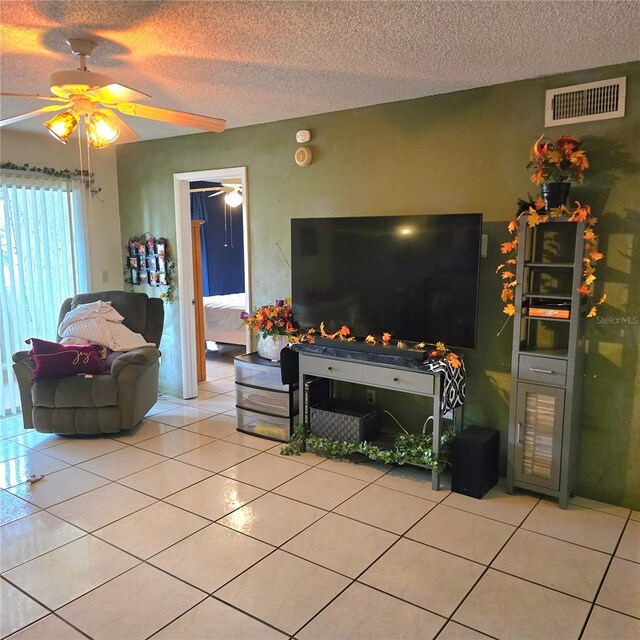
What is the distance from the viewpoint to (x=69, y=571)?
250cm

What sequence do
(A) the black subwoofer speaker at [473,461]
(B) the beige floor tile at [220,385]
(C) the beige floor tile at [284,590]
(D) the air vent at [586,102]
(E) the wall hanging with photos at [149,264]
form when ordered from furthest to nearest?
(B) the beige floor tile at [220,385] → (E) the wall hanging with photos at [149,264] → (A) the black subwoofer speaker at [473,461] → (D) the air vent at [586,102] → (C) the beige floor tile at [284,590]

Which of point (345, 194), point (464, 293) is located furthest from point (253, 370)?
point (464, 293)

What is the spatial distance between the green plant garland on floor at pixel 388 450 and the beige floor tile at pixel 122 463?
3.05ft

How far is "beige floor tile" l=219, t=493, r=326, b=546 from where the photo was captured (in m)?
2.82

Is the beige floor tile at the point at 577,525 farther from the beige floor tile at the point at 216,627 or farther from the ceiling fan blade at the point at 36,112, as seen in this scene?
the ceiling fan blade at the point at 36,112

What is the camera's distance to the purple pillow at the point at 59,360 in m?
4.05

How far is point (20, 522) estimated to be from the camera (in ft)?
9.61

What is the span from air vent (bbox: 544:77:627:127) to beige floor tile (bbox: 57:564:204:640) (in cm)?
310

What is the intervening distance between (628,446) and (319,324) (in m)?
2.07

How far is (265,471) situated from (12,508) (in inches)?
58.1

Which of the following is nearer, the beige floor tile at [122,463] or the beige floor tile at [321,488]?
the beige floor tile at [321,488]

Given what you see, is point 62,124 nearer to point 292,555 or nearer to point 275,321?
point 275,321

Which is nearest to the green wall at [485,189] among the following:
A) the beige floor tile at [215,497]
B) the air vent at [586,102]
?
the air vent at [586,102]

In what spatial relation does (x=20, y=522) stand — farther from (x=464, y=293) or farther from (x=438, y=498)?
(x=464, y=293)
